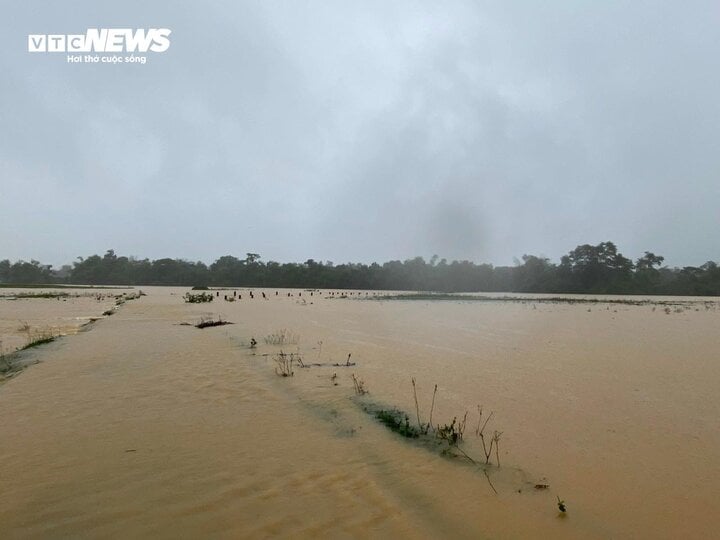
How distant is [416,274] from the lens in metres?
93.2

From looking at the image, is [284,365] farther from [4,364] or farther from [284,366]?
[4,364]

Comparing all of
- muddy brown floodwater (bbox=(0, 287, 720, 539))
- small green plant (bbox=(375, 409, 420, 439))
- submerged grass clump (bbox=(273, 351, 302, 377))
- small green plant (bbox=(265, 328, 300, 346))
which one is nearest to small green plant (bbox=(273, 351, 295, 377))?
submerged grass clump (bbox=(273, 351, 302, 377))

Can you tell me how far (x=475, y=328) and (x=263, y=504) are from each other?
45.0ft

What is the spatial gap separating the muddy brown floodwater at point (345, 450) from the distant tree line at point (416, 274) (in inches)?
3038

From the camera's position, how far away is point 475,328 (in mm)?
15828

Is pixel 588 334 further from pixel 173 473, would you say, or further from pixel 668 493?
pixel 173 473

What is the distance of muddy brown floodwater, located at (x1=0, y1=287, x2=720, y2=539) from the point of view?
3.02 m

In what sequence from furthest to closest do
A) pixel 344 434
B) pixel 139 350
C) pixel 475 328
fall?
1. pixel 475 328
2. pixel 139 350
3. pixel 344 434

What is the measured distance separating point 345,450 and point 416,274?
8987cm

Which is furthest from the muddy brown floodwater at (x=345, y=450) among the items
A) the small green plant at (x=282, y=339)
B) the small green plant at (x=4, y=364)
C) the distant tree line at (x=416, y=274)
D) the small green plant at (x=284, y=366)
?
the distant tree line at (x=416, y=274)

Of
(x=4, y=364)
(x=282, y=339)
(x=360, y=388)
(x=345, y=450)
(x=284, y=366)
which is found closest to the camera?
(x=345, y=450)

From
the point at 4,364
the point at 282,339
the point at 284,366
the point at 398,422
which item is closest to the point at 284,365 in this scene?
the point at 284,366

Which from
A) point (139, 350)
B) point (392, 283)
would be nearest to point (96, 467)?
point (139, 350)

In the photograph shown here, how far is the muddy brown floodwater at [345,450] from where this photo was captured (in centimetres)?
302
